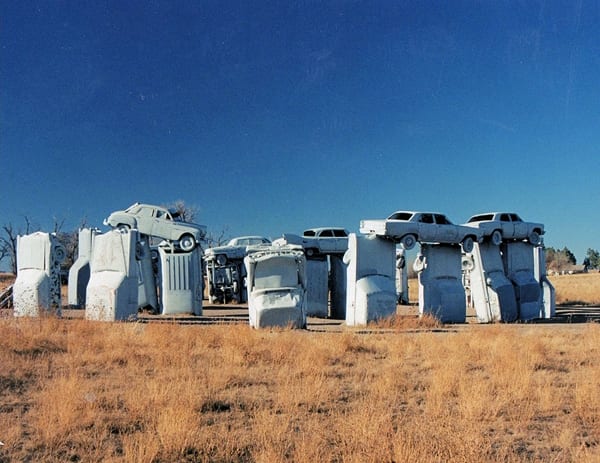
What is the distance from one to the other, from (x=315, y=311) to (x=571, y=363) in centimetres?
1156

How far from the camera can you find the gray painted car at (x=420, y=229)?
54.6ft

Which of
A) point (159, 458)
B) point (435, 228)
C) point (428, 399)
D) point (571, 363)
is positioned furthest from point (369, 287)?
point (159, 458)

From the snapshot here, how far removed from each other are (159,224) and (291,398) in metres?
14.9

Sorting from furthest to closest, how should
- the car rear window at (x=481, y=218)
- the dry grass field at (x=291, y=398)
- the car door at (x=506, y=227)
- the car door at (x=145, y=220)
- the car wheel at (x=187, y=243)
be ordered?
the car door at (x=145, y=220) → the car wheel at (x=187, y=243) → the car rear window at (x=481, y=218) → the car door at (x=506, y=227) → the dry grass field at (x=291, y=398)

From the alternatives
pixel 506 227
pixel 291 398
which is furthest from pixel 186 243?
pixel 291 398

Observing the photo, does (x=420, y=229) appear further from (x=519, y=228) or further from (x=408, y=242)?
(x=519, y=228)

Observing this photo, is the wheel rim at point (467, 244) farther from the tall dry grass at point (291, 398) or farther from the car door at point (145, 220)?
the car door at point (145, 220)

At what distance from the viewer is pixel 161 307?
21859 mm

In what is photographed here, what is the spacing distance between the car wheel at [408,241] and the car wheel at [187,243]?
7513 millimetres

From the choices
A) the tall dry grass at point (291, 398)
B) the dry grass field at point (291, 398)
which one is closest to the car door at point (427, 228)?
the dry grass field at point (291, 398)

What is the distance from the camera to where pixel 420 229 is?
17.2 metres

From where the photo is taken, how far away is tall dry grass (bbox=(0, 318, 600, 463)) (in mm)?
5348

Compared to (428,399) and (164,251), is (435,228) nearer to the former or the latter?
(164,251)

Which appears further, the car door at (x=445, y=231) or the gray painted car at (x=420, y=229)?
the car door at (x=445, y=231)
